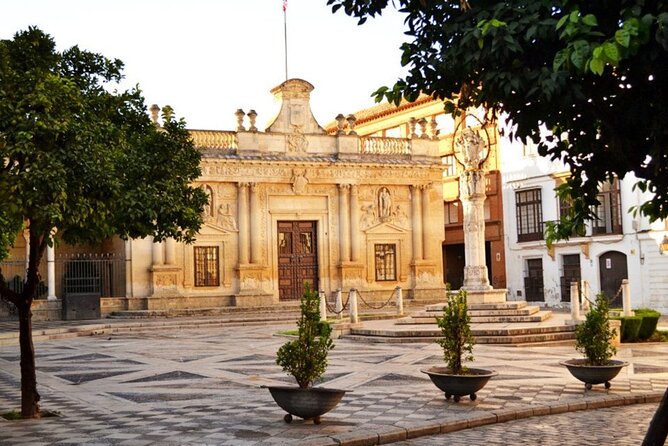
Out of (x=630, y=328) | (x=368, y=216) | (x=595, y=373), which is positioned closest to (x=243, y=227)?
(x=368, y=216)

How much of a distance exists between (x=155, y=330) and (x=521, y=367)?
600 inches

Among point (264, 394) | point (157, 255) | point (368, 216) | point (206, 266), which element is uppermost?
point (368, 216)

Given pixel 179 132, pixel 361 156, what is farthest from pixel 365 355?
pixel 361 156

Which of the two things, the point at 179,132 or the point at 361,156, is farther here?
the point at 361,156

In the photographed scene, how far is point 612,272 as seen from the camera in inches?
1420

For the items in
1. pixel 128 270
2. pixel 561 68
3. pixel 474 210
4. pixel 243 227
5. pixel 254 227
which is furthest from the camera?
pixel 254 227

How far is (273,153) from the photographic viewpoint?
36031 millimetres

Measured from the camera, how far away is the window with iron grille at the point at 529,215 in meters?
39.5

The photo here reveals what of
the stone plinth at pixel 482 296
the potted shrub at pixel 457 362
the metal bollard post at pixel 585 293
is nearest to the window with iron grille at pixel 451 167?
the metal bollard post at pixel 585 293

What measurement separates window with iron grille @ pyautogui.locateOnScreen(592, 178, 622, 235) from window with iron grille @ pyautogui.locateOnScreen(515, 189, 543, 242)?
3391mm

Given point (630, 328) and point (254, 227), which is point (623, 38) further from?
point (254, 227)

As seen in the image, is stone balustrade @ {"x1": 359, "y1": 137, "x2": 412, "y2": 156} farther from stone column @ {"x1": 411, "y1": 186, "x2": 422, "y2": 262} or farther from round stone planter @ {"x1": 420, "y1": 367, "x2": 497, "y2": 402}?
round stone planter @ {"x1": 420, "y1": 367, "x2": 497, "y2": 402}

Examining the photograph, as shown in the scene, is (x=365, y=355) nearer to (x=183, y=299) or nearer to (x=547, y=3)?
(x=547, y=3)

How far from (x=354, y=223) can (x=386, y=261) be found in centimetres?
229
